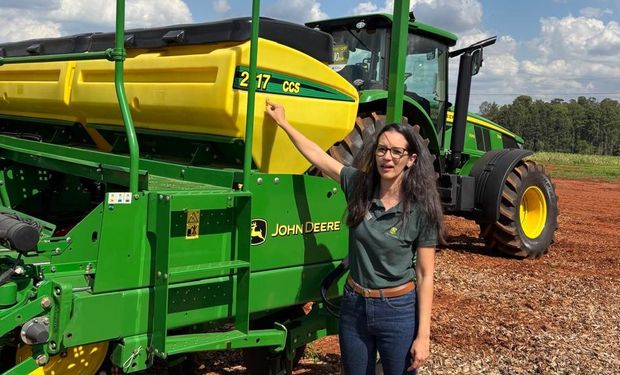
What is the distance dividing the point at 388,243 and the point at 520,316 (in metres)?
3.30

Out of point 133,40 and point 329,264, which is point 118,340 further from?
point 133,40

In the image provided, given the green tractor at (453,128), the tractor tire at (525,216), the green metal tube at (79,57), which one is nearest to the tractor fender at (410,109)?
the green tractor at (453,128)

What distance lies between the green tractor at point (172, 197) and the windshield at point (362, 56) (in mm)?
1461

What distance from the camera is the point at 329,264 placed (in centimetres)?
335

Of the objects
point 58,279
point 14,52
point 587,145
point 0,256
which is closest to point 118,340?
point 58,279

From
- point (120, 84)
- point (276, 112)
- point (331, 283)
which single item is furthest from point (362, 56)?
point (120, 84)

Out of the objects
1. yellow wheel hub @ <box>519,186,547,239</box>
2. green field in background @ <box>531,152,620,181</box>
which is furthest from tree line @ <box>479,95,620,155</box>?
yellow wheel hub @ <box>519,186,547,239</box>

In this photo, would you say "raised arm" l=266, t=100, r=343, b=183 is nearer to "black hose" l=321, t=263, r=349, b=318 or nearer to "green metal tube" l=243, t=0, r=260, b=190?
"green metal tube" l=243, t=0, r=260, b=190

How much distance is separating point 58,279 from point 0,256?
1.72ft

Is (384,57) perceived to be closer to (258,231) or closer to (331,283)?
(331,283)

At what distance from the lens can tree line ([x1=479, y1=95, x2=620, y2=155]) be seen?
8431 cm

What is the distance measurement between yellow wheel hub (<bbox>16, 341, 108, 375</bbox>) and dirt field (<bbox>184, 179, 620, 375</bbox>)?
132cm

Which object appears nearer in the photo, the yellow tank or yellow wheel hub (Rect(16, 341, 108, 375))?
yellow wheel hub (Rect(16, 341, 108, 375))

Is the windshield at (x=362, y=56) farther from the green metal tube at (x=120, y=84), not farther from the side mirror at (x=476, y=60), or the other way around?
the green metal tube at (x=120, y=84)
